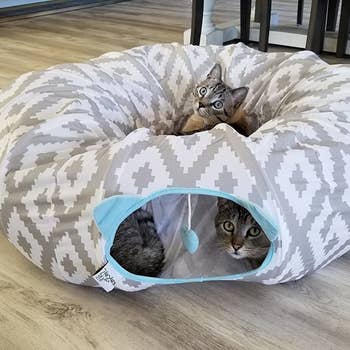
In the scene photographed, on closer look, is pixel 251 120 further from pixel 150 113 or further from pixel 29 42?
pixel 29 42

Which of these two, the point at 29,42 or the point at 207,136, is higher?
the point at 207,136

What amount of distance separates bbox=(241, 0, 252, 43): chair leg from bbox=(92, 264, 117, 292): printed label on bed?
2.39 m

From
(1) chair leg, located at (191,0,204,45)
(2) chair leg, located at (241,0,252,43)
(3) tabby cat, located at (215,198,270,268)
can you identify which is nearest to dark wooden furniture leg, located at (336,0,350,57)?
(2) chair leg, located at (241,0,252,43)

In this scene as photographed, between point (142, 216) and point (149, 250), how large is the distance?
0.10m

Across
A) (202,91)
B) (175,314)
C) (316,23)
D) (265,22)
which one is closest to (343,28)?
(316,23)

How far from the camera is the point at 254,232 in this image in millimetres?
1089

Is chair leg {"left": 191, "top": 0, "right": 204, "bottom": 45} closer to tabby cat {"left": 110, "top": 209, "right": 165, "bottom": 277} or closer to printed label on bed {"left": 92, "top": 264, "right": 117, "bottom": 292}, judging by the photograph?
tabby cat {"left": 110, "top": 209, "right": 165, "bottom": 277}

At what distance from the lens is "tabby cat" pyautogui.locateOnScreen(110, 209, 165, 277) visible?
108cm

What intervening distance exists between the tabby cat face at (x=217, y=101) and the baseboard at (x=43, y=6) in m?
2.98

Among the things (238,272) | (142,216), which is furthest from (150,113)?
(238,272)

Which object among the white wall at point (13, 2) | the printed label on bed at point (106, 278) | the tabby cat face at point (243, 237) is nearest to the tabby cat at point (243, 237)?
the tabby cat face at point (243, 237)

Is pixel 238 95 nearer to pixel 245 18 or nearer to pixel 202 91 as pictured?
pixel 202 91

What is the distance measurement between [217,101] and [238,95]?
71 millimetres

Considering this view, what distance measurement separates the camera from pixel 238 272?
113cm
